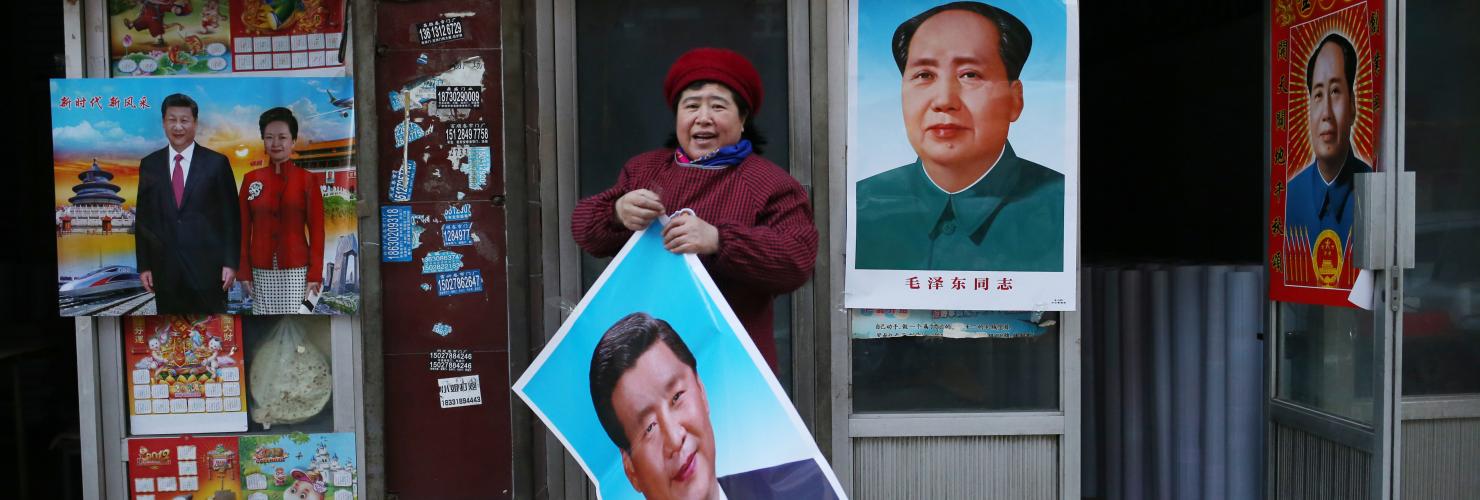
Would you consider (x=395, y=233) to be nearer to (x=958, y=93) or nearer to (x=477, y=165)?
(x=477, y=165)

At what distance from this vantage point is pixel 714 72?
2.53 m

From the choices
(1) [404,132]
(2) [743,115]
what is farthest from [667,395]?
(1) [404,132]

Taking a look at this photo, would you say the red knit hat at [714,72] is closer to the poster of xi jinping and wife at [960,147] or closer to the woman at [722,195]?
the woman at [722,195]

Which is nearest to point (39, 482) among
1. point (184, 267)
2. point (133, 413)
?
point (133, 413)

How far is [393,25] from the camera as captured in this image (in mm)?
3240

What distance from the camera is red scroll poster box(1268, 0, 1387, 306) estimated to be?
3318 millimetres

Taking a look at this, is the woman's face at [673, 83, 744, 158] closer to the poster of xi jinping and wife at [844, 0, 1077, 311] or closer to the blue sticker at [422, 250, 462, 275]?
the poster of xi jinping and wife at [844, 0, 1077, 311]

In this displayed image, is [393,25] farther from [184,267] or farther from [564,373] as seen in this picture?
[564,373]

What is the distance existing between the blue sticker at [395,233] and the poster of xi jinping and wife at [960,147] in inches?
61.1

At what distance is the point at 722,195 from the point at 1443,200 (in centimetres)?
294

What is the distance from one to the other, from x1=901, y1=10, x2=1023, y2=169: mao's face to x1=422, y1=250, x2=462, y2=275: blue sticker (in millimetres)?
1652

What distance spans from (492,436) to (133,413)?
51.8 inches

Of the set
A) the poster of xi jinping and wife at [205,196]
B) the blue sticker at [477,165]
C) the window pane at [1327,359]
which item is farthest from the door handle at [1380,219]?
the poster of xi jinping and wife at [205,196]

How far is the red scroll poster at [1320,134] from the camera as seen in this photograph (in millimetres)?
3318
